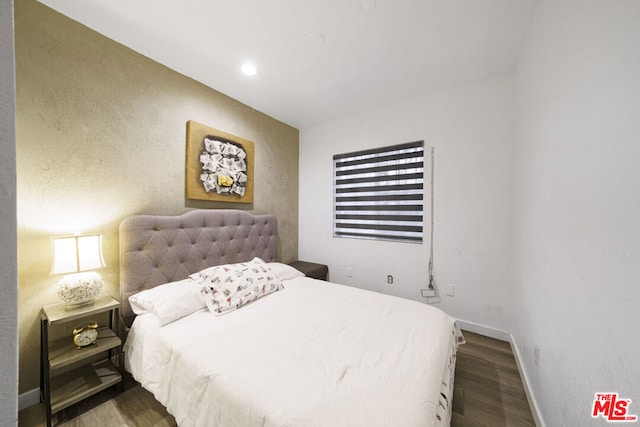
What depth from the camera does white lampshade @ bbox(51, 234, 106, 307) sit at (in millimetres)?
1442

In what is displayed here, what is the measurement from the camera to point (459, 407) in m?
1.50

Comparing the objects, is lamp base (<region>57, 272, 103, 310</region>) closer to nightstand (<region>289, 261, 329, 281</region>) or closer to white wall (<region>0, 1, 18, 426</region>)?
white wall (<region>0, 1, 18, 426</region>)

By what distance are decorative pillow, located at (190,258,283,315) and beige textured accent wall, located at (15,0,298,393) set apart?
73 cm

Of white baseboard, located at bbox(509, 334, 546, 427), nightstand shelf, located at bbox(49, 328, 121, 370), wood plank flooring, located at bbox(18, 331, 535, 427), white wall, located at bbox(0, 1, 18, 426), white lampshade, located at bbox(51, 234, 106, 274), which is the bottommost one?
wood plank flooring, located at bbox(18, 331, 535, 427)

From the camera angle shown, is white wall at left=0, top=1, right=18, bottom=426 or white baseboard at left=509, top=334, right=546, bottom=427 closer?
white wall at left=0, top=1, right=18, bottom=426

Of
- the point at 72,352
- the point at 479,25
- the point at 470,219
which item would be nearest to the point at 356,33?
the point at 479,25

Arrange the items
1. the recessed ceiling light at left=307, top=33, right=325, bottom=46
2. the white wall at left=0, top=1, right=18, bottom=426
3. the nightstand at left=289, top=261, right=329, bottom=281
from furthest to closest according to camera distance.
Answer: the nightstand at left=289, top=261, right=329, bottom=281
the recessed ceiling light at left=307, top=33, right=325, bottom=46
the white wall at left=0, top=1, right=18, bottom=426

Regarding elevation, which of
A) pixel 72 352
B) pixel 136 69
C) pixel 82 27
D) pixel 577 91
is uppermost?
pixel 82 27

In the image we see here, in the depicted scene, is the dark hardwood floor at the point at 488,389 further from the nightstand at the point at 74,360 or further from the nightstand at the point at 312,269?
the nightstand at the point at 74,360

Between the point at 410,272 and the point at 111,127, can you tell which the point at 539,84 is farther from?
the point at 111,127

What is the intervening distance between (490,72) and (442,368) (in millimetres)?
2579

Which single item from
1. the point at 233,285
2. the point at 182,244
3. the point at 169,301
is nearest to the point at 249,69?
the point at 182,244

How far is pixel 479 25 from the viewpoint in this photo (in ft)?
5.49

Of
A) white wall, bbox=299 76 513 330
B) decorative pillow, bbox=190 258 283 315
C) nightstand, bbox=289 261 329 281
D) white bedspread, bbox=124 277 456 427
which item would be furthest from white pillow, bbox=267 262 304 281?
white wall, bbox=299 76 513 330
